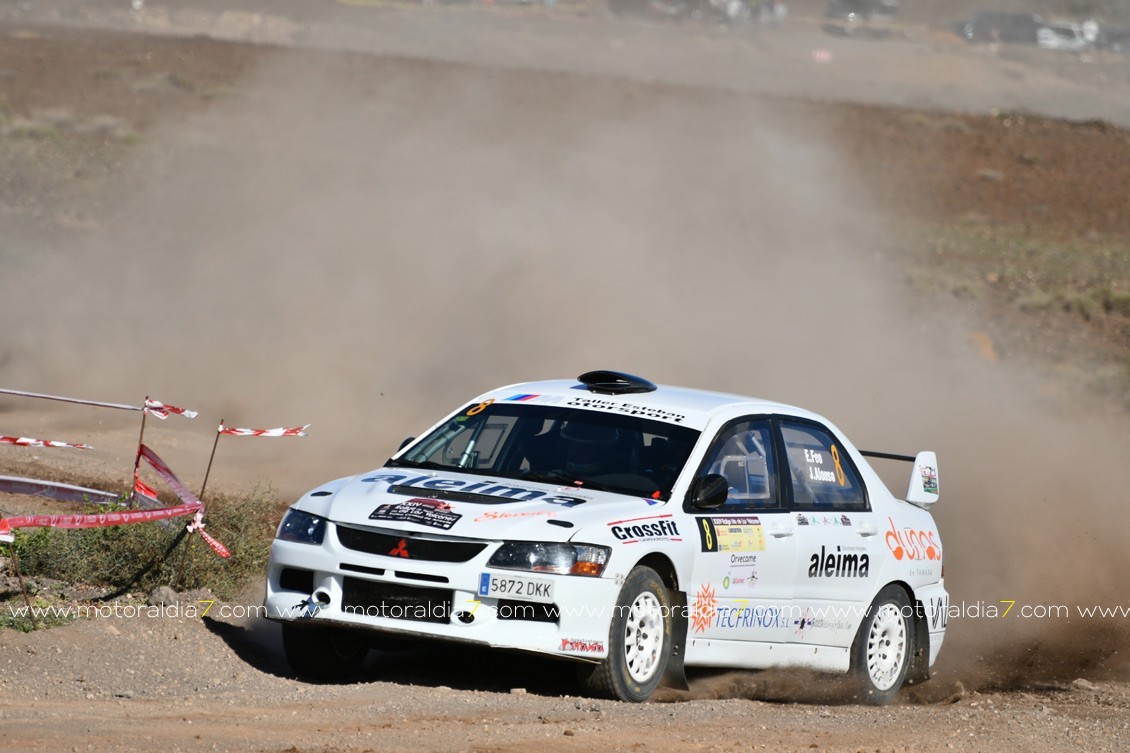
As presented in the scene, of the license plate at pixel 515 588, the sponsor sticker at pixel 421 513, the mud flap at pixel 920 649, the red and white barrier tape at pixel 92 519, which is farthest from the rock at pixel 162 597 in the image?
the mud flap at pixel 920 649

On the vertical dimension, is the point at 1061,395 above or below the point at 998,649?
above

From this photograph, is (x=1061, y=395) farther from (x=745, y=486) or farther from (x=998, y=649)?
(x=745, y=486)

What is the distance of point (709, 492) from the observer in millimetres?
7527

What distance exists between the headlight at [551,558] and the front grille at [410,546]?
0.34 ft

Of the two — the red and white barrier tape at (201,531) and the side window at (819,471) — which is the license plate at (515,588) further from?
the red and white barrier tape at (201,531)

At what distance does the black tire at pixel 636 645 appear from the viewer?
7.05 m

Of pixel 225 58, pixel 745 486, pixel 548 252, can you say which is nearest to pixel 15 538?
pixel 745 486

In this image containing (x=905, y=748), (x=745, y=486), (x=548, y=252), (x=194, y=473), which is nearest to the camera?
(x=905, y=748)

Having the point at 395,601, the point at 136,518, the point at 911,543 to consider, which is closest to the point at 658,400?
the point at 911,543

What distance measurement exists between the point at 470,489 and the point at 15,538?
312 centimetres

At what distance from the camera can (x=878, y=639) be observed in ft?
28.4

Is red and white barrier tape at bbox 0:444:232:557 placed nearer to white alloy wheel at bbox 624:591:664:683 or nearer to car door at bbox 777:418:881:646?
white alloy wheel at bbox 624:591:664:683

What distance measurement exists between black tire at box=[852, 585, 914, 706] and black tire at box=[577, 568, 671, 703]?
5.07 ft

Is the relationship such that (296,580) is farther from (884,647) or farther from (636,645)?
(884,647)
